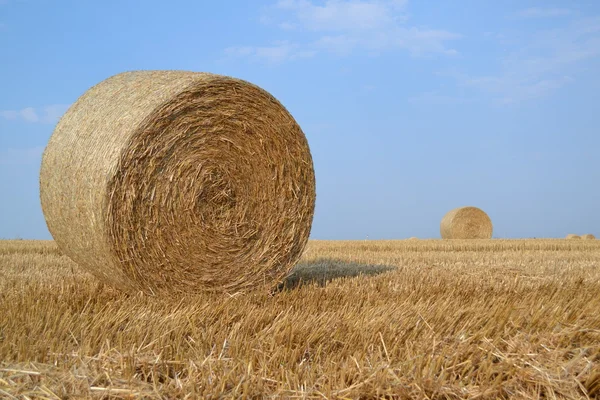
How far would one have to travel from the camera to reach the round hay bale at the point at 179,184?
17.2ft

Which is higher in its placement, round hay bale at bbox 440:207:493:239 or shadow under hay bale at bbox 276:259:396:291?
round hay bale at bbox 440:207:493:239

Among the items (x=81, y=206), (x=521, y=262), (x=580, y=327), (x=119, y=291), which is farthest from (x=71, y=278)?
(x=521, y=262)

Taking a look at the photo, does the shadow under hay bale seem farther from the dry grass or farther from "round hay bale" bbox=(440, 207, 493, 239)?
"round hay bale" bbox=(440, 207, 493, 239)

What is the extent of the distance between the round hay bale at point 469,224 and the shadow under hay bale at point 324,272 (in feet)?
34.2

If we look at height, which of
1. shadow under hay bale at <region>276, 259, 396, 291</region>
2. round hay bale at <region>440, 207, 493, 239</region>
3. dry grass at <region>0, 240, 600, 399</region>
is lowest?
dry grass at <region>0, 240, 600, 399</region>

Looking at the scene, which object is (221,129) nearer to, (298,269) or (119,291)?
(119,291)

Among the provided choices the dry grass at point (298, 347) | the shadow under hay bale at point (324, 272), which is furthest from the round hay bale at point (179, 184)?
the shadow under hay bale at point (324, 272)

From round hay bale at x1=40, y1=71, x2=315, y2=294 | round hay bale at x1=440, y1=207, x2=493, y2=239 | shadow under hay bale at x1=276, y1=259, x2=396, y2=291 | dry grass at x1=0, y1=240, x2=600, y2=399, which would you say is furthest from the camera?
round hay bale at x1=440, y1=207, x2=493, y2=239

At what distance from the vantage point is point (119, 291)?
5.78 metres

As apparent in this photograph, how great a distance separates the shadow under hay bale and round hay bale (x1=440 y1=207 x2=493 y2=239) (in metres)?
10.4

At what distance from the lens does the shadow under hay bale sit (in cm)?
661

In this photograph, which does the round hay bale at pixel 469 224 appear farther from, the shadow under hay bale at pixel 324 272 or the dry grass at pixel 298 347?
the dry grass at pixel 298 347

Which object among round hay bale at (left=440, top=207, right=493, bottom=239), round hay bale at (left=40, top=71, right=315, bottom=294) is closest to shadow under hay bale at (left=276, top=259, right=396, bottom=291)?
round hay bale at (left=40, top=71, right=315, bottom=294)

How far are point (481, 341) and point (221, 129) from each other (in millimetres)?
3020
